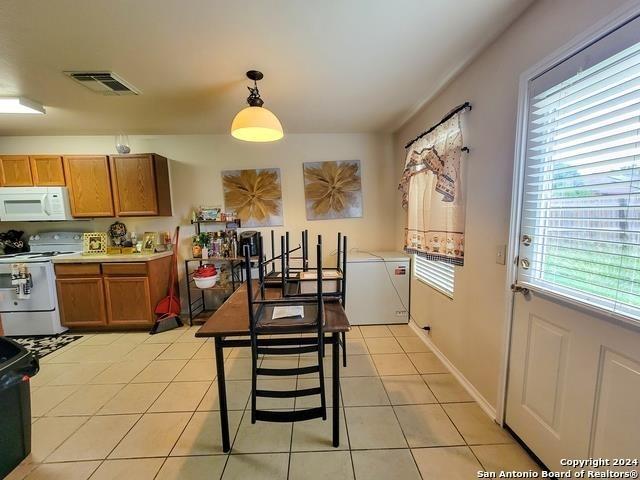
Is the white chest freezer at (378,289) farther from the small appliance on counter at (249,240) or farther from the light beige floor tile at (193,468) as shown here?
the light beige floor tile at (193,468)

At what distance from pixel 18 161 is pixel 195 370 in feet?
11.0

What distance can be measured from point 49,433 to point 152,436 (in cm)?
72

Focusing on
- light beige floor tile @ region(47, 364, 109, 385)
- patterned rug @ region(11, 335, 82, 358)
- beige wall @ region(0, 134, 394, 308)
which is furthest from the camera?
beige wall @ region(0, 134, 394, 308)

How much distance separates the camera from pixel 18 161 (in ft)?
9.79

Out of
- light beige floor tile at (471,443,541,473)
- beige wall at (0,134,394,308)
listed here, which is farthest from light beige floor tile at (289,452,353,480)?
beige wall at (0,134,394,308)

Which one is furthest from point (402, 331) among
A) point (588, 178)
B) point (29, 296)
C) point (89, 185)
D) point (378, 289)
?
point (29, 296)

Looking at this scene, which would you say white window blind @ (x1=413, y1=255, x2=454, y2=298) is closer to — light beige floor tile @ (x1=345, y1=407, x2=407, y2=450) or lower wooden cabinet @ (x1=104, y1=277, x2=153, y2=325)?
light beige floor tile @ (x1=345, y1=407, x2=407, y2=450)

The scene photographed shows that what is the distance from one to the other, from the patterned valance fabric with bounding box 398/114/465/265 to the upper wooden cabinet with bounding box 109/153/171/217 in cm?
307

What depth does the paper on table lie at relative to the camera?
1.47 metres

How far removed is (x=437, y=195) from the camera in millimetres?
2199

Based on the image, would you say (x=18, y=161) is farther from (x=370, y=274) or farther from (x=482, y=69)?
(x=482, y=69)

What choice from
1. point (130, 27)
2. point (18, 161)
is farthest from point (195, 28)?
point (18, 161)

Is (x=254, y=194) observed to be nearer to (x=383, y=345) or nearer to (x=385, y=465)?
(x=383, y=345)

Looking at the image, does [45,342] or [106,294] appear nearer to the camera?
[45,342]
